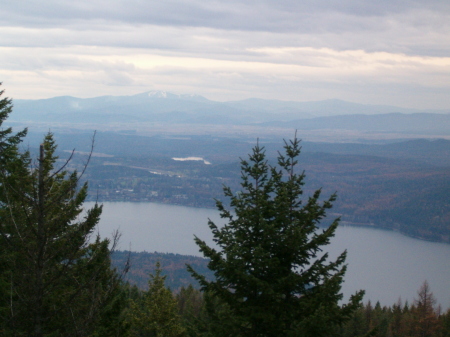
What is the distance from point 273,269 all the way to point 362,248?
206ft

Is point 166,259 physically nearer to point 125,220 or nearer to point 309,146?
point 125,220

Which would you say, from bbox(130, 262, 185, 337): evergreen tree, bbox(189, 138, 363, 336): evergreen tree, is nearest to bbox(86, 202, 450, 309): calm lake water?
bbox(130, 262, 185, 337): evergreen tree

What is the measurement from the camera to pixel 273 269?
5598mm

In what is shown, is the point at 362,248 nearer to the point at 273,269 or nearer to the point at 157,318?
the point at 157,318

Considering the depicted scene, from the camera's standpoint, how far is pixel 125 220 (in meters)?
75.6

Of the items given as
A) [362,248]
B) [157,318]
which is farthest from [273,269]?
[362,248]

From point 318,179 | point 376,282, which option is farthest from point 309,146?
point 376,282

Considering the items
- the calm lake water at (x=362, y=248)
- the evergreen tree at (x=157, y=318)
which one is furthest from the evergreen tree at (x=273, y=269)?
the calm lake water at (x=362, y=248)

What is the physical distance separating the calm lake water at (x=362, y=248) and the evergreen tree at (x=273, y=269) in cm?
3395

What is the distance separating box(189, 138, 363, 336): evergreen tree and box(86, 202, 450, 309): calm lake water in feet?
111

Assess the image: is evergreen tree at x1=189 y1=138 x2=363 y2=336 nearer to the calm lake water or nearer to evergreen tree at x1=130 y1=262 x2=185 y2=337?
evergreen tree at x1=130 y1=262 x2=185 y2=337

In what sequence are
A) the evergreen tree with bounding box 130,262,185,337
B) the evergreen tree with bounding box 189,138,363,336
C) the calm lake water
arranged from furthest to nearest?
1. the calm lake water
2. the evergreen tree with bounding box 130,262,185,337
3. the evergreen tree with bounding box 189,138,363,336

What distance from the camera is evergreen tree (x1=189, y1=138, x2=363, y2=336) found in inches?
213

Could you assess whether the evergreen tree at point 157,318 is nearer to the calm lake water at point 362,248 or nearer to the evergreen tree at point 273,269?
the evergreen tree at point 273,269
